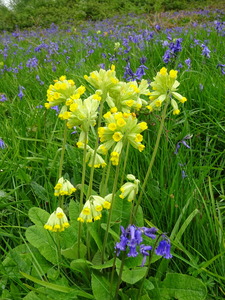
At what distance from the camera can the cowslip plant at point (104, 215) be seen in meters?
1.29

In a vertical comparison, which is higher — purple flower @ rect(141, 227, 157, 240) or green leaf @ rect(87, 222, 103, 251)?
purple flower @ rect(141, 227, 157, 240)

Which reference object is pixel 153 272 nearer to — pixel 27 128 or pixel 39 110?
pixel 27 128

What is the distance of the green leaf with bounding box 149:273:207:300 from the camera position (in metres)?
1.53

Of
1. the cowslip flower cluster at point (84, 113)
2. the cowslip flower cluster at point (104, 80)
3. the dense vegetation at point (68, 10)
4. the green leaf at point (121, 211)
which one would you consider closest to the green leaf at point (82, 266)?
the green leaf at point (121, 211)

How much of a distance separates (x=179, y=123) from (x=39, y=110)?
4.54 feet

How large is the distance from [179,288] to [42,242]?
704 mm

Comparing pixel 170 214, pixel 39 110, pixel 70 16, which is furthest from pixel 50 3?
pixel 170 214

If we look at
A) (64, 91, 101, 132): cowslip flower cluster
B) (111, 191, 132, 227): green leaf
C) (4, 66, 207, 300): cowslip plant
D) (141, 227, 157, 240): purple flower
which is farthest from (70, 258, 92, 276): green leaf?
(64, 91, 101, 132): cowslip flower cluster

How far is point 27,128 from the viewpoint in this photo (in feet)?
9.77

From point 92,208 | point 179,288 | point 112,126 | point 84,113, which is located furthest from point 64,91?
point 179,288

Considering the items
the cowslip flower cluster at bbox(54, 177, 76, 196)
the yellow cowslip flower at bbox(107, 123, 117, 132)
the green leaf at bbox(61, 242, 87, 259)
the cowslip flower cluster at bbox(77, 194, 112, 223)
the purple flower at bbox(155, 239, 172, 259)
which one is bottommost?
the green leaf at bbox(61, 242, 87, 259)

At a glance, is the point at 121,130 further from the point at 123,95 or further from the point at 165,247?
the point at 165,247

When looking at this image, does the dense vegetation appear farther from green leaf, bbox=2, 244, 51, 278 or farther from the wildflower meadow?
green leaf, bbox=2, 244, 51, 278

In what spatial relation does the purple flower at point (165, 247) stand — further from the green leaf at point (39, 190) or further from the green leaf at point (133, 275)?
the green leaf at point (39, 190)
